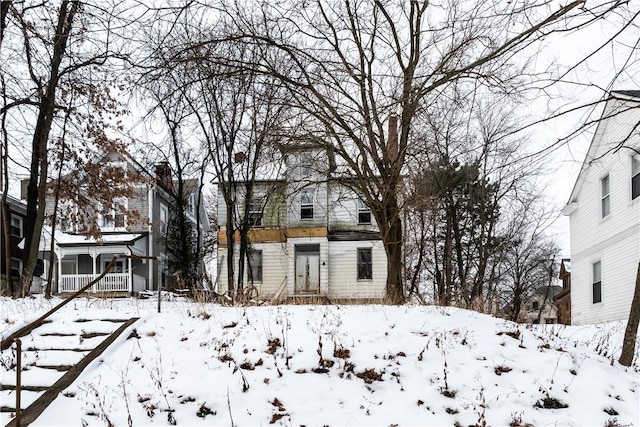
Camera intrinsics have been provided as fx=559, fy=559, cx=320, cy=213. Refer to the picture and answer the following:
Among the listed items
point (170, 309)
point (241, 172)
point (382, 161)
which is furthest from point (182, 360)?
point (241, 172)

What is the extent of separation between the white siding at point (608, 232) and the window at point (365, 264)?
25.4 feet

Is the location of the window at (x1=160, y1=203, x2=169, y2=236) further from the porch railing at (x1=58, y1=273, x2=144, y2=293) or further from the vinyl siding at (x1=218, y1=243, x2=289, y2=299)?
the vinyl siding at (x1=218, y1=243, x2=289, y2=299)

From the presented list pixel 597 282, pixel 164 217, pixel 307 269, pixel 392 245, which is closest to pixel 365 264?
pixel 307 269

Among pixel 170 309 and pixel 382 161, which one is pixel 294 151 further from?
pixel 170 309

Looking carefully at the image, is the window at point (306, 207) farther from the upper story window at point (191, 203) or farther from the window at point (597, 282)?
the window at point (597, 282)

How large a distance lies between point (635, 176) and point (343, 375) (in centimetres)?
1164

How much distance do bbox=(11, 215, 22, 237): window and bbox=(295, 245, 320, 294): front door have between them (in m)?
14.2

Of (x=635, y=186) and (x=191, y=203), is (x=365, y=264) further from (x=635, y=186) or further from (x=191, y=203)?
(x=191, y=203)

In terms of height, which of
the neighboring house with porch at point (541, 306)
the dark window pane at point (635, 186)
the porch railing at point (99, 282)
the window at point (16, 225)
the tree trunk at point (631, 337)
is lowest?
the neighboring house with porch at point (541, 306)

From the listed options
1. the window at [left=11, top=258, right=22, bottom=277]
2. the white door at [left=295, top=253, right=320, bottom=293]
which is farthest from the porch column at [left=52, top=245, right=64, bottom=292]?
the white door at [left=295, top=253, right=320, bottom=293]

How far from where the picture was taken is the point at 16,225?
27312 mm

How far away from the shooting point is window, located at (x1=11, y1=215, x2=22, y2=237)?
2686cm

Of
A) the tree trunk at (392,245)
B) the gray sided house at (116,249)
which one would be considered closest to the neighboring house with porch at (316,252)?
the gray sided house at (116,249)

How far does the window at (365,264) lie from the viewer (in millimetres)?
23172
